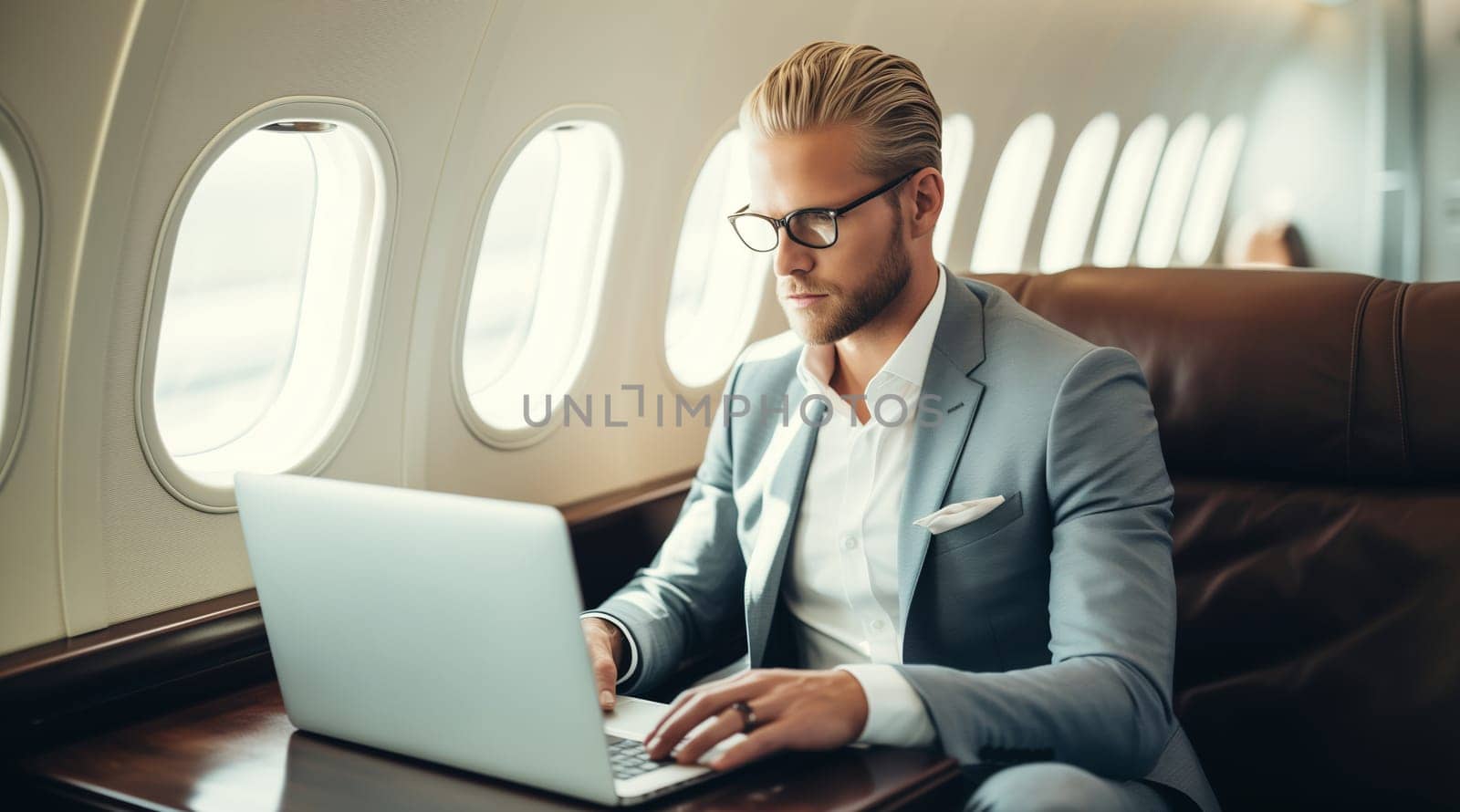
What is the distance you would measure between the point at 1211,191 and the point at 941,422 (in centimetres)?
1083

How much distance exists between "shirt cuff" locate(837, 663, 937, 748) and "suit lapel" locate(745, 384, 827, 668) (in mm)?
561

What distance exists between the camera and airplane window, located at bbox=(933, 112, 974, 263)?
6.18 metres

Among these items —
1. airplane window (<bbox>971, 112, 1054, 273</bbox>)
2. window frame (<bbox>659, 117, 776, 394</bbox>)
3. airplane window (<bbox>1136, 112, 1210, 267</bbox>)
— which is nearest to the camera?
window frame (<bbox>659, 117, 776, 394</bbox>)

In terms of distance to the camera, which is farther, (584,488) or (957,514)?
(584,488)

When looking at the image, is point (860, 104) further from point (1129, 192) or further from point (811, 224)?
point (1129, 192)

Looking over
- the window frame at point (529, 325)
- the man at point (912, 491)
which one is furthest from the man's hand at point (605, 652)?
the window frame at point (529, 325)

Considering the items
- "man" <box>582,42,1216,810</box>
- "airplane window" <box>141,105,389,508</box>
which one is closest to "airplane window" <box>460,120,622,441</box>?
"airplane window" <box>141,105,389,508</box>

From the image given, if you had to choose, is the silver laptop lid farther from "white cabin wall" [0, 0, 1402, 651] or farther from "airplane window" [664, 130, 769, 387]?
"airplane window" [664, 130, 769, 387]

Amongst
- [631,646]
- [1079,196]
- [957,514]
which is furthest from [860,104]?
[1079,196]

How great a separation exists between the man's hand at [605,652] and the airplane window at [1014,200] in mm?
5593

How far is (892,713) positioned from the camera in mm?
1487

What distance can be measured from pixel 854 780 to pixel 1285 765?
3.27 ft

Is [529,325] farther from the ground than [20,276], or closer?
closer

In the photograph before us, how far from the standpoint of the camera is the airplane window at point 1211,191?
11383 mm
